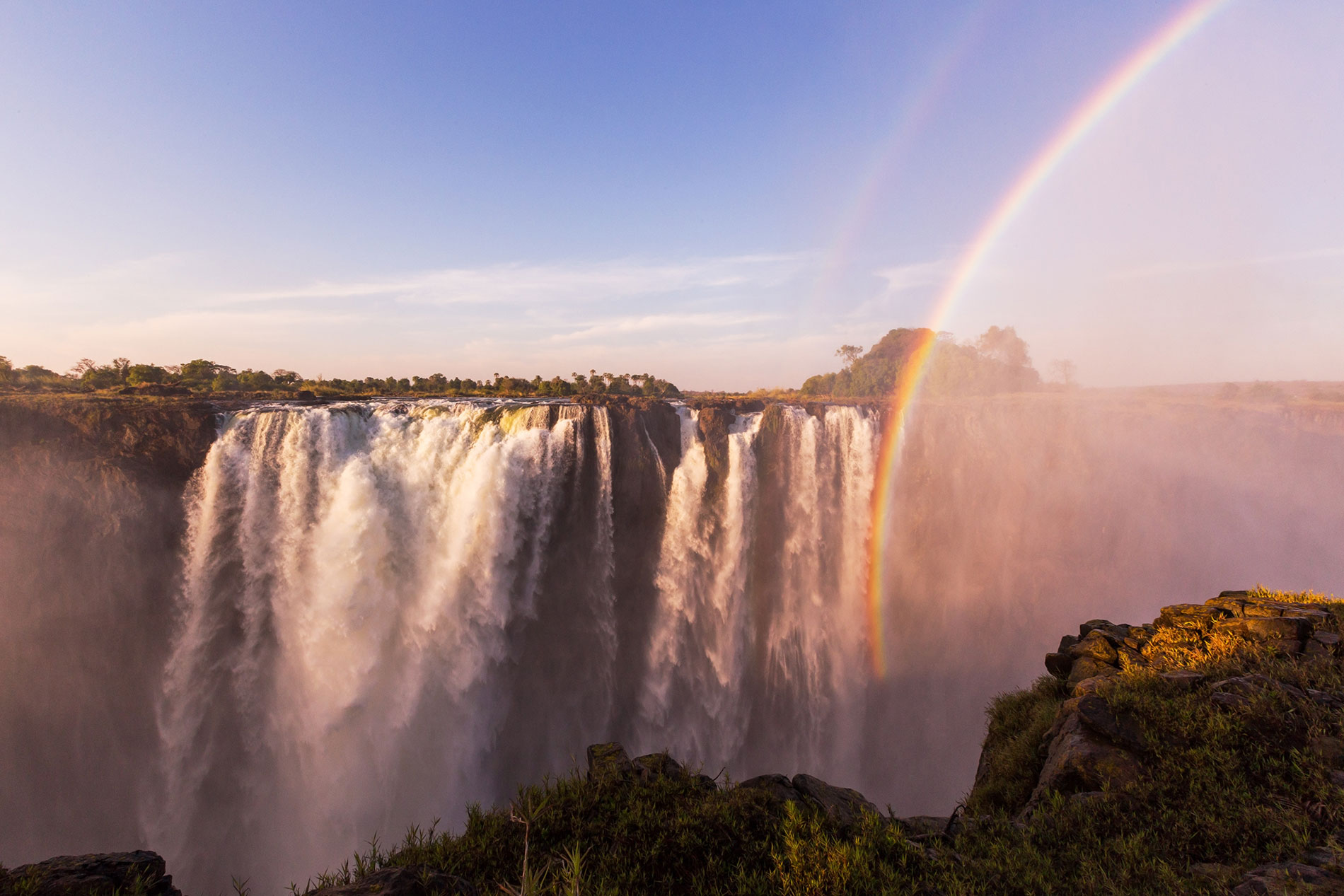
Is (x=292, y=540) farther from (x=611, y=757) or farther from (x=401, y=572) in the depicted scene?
(x=611, y=757)

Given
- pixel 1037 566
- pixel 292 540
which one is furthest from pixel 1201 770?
pixel 1037 566

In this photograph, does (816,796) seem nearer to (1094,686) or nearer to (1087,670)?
(1094,686)

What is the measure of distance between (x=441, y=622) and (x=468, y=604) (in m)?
1.19

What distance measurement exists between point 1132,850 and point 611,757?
22.0ft

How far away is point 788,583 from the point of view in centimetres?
2356

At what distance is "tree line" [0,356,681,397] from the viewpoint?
2023 centimetres

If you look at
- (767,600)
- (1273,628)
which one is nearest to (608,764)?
(1273,628)

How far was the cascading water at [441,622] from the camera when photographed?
16141 mm

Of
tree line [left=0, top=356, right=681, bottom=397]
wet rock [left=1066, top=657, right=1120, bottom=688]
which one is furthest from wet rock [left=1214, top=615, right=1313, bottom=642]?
tree line [left=0, top=356, right=681, bottom=397]

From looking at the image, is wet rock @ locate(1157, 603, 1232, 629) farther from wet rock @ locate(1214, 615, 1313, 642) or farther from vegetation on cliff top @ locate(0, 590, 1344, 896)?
vegetation on cliff top @ locate(0, 590, 1344, 896)

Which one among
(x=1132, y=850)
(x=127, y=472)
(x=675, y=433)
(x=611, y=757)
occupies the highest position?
(x=675, y=433)

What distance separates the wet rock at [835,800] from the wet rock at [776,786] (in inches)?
6.3

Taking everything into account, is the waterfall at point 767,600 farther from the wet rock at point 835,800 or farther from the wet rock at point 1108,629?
the wet rock at point 835,800

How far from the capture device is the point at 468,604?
1808 centimetres
